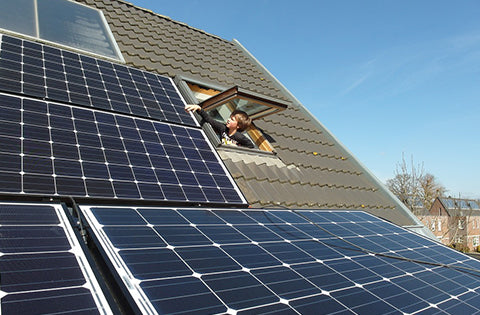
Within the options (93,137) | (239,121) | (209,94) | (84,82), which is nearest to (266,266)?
(93,137)

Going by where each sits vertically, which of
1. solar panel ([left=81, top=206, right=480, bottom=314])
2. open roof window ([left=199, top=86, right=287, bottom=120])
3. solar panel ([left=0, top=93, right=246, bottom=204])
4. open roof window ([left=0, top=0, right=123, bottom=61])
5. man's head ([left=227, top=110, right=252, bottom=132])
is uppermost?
open roof window ([left=0, top=0, right=123, bottom=61])

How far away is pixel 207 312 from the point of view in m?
2.21

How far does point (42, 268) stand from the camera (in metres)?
2.27

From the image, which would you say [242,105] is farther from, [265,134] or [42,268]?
[42,268]

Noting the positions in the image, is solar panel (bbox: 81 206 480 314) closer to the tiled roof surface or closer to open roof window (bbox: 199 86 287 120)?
the tiled roof surface

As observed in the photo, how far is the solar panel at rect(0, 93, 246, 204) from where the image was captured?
354 cm

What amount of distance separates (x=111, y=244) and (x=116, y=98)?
3450 millimetres

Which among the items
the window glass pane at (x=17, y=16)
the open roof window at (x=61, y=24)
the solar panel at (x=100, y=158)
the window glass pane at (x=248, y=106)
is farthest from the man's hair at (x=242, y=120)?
the window glass pane at (x=17, y=16)

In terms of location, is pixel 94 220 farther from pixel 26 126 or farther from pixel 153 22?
pixel 153 22

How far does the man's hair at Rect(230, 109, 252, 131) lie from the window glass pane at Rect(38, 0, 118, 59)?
276 centimetres

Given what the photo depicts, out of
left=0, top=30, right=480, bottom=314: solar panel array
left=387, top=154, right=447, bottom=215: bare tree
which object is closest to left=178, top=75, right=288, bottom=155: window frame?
left=0, top=30, right=480, bottom=314: solar panel array

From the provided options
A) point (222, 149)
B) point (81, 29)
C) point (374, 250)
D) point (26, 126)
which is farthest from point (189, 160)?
point (81, 29)

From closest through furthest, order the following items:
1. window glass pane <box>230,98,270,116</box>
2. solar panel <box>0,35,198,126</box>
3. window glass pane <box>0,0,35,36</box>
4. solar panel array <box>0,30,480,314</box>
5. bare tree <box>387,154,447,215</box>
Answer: solar panel array <box>0,30,480,314</box>
solar panel <box>0,35,198,126</box>
window glass pane <box>0,0,35,36</box>
window glass pane <box>230,98,270,116</box>
bare tree <box>387,154,447,215</box>

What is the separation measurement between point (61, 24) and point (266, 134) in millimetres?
5099
